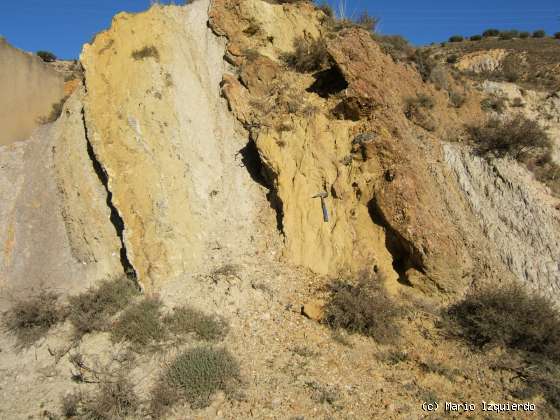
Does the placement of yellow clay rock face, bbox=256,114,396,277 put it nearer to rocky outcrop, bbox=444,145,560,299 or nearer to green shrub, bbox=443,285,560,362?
green shrub, bbox=443,285,560,362

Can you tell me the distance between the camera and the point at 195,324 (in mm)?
5688

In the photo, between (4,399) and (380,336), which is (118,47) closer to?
(4,399)

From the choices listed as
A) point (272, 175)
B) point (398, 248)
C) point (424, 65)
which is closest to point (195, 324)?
point (272, 175)

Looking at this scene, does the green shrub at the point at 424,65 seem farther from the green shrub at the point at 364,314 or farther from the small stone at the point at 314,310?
the small stone at the point at 314,310

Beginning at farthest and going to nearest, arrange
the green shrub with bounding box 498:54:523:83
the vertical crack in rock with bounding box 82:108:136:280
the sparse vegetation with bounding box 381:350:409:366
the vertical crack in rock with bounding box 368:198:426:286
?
the green shrub with bounding box 498:54:523:83 → the vertical crack in rock with bounding box 82:108:136:280 → the vertical crack in rock with bounding box 368:198:426:286 → the sparse vegetation with bounding box 381:350:409:366

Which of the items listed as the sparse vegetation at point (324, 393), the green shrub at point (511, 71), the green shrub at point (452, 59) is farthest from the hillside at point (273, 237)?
the green shrub at point (452, 59)

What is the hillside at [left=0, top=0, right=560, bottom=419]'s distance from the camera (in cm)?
488

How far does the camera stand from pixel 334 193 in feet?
23.6

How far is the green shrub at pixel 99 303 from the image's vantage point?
5.91 m

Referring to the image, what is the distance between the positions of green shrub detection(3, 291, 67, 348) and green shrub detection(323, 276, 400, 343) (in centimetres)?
480

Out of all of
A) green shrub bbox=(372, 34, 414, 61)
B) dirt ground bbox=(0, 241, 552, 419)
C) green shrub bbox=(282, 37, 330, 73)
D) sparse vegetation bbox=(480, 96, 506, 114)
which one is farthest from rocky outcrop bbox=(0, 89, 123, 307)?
sparse vegetation bbox=(480, 96, 506, 114)

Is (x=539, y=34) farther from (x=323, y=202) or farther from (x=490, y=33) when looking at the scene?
(x=323, y=202)

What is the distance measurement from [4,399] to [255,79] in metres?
8.18

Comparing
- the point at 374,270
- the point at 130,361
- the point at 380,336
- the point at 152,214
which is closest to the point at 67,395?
the point at 130,361
